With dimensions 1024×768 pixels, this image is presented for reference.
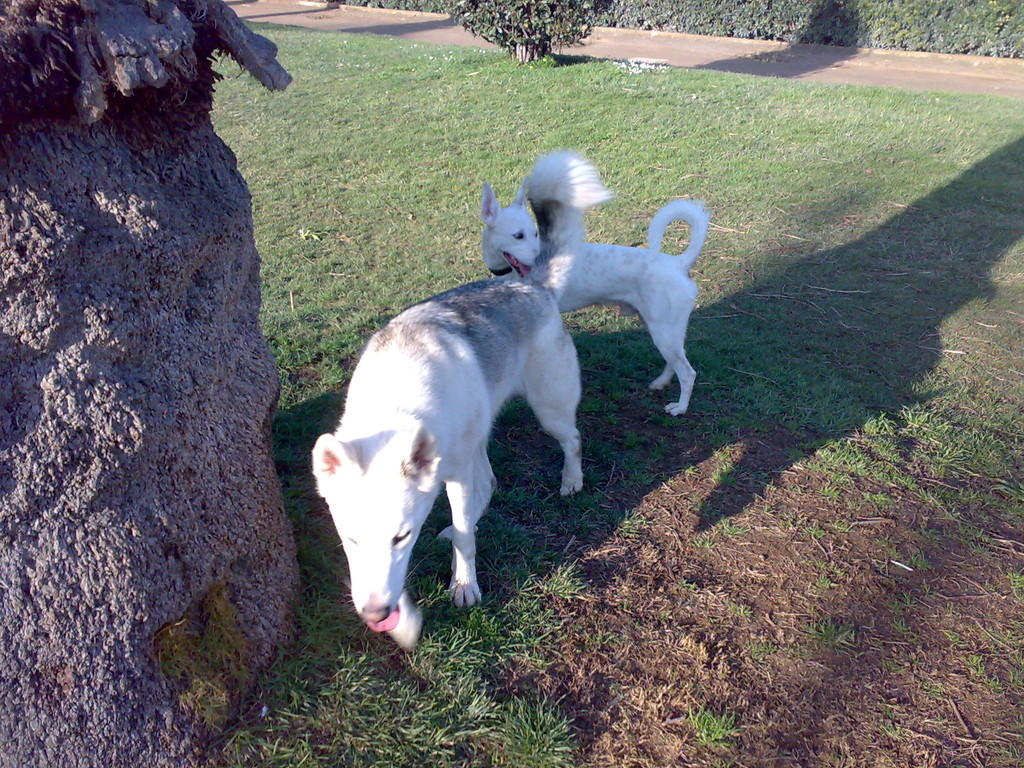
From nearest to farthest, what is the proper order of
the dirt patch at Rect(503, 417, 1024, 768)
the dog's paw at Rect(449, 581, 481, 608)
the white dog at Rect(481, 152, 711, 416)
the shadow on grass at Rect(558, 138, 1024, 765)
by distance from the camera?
the dirt patch at Rect(503, 417, 1024, 768) → the shadow on grass at Rect(558, 138, 1024, 765) → the dog's paw at Rect(449, 581, 481, 608) → the white dog at Rect(481, 152, 711, 416)

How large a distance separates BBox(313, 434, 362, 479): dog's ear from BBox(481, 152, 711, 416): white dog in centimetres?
190

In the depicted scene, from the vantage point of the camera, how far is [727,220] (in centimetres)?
732

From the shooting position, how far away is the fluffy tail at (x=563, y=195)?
3748mm

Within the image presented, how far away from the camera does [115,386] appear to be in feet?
7.18

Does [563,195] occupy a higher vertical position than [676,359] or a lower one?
higher

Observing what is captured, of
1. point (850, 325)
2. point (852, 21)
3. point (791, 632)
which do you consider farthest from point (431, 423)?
point (852, 21)

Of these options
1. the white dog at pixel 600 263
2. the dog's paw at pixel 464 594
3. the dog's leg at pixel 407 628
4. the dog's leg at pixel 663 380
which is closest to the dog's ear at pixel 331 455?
the dog's leg at pixel 407 628

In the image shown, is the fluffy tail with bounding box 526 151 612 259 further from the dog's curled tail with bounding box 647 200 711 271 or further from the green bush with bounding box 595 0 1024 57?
the green bush with bounding box 595 0 1024 57

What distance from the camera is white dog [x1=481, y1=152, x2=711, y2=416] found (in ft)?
12.7

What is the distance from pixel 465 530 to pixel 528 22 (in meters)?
11.3

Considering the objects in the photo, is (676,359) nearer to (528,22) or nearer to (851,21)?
(528,22)

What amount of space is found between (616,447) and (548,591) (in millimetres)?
1266

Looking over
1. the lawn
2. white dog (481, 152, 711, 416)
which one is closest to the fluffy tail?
white dog (481, 152, 711, 416)

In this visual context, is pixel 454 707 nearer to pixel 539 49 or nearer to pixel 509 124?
pixel 509 124
